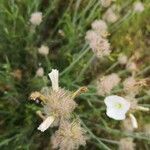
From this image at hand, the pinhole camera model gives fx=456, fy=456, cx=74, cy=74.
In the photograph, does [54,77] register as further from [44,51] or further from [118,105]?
[44,51]

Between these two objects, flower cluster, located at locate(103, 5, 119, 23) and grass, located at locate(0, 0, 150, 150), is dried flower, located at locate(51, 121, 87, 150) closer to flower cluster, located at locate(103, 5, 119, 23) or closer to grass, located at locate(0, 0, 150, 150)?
grass, located at locate(0, 0, 150, 150)

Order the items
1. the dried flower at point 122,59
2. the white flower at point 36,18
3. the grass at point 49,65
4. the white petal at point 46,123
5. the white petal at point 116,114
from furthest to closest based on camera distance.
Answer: the dried flower at point 122,59, the grass at point 49,65, the white flower at point 36,18, the white petal at point 116,114, the white petal at point 46,123

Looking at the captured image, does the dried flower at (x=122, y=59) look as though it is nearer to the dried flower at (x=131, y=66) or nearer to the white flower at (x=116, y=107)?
the dried flower at (x=131, y=66)

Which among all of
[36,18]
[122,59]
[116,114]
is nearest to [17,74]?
[36,18]

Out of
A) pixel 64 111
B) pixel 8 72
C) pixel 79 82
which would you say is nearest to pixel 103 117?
pixel 79 82

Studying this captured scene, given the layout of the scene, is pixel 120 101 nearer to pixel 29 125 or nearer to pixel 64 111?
pixel 64 111

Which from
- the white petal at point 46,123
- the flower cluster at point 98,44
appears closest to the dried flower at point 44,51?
the flower cluster at point 98,44
